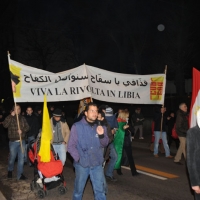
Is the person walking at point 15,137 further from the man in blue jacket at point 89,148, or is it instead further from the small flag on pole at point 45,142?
the man in blue jacket at point 89,148

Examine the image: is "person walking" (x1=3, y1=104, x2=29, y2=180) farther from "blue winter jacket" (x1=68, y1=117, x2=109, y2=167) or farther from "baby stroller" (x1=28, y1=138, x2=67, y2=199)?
"blue winter jacket" (x1=68, y1=117, x2=109, y2=167)

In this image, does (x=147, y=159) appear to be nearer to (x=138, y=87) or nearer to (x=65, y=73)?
(x=138, y=87)

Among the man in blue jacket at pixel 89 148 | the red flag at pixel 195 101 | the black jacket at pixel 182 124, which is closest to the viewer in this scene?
the man in blue jacket at pixel 89 148

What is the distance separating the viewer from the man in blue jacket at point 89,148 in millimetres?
4938

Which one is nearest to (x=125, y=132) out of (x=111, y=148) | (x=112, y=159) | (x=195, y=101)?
(x=111, y=148)

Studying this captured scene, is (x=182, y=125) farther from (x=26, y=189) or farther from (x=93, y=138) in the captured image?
(x=93, y=138)

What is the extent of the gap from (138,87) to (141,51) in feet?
51.3

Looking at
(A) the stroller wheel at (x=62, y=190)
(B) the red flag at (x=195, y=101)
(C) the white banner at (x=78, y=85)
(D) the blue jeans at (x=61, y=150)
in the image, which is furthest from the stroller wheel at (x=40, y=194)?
(B) the red flag at (x=195, y=101)

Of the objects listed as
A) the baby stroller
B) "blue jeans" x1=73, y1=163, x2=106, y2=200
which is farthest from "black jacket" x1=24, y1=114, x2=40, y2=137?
"blue jeans" x1=73, y1=163, x2=106, y2=200

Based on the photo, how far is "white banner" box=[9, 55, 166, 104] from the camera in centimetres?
770

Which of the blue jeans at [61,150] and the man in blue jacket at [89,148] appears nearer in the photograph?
the man in blue jacket at [89,148]

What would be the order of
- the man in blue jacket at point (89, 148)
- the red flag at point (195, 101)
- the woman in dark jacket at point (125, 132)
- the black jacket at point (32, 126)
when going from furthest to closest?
the black jacket at point (32, 126) → the woman in dark jacket at point (125, 132) → the red flag at point (195, 101) → the man in blue jacket at point (89, 148)

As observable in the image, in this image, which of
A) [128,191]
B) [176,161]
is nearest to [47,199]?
[128,191]

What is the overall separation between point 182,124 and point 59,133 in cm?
370
